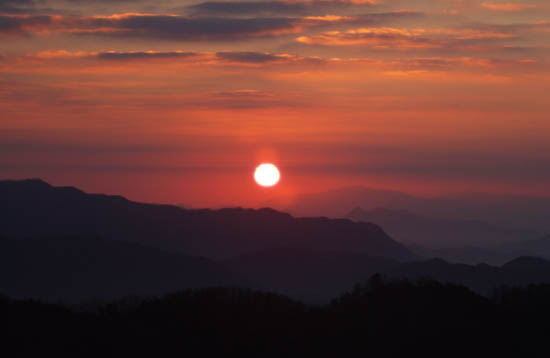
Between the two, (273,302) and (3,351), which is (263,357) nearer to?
(273,302)

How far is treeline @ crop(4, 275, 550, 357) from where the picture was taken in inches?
2005

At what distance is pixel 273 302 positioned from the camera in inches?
2331

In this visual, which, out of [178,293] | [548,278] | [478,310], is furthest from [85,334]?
[548,278]

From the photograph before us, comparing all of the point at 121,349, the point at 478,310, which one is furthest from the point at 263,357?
the point at 478,310

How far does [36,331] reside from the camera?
51.2 m

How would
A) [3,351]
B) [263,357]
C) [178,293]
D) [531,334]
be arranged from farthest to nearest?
[178,293] < [531,334] < [263,357] < [3,351]

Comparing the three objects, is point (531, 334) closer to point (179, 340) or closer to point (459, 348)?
point (459, 348)

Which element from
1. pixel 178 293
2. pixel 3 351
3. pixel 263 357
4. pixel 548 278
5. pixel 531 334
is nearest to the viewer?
pixel 3 351

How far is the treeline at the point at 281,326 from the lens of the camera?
50.9m

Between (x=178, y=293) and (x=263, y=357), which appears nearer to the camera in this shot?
(x=263, y=357)

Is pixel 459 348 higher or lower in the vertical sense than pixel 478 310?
lower

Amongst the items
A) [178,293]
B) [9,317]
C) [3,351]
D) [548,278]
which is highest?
[548,278]

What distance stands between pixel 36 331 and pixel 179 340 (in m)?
9.40

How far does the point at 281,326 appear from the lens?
55156 millimetres
